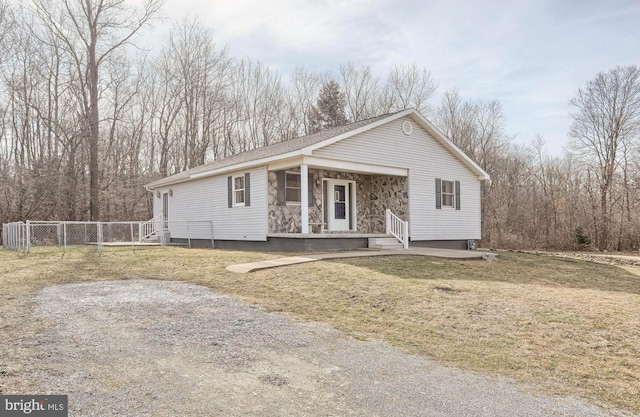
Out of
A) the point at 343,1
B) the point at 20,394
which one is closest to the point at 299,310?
the point at 20,394

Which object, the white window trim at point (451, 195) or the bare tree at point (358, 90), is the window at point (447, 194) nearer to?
the white window trim at point (451, 195)

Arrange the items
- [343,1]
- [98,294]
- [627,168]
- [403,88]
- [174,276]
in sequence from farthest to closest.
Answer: [403,88], [627,168], [343,1], [174,276], [98,294]

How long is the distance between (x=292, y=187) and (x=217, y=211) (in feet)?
11.0

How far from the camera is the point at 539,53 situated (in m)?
15.4

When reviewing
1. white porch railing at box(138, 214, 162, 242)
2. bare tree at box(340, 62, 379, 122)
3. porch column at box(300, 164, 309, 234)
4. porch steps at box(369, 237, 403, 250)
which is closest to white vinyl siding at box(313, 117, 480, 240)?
porch column at box(300, 164, 309, 234)

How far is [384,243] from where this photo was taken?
13.2m

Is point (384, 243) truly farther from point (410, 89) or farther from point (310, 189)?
point (410, 89)

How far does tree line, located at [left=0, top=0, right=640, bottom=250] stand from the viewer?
2247 centimetres

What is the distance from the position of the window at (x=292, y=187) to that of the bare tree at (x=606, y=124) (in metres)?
17.5

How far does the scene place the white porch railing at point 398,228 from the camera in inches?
530

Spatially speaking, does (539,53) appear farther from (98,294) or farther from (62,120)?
(62,120)

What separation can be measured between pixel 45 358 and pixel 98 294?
337 cm

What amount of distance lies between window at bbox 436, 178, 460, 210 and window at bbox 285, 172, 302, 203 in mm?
4993

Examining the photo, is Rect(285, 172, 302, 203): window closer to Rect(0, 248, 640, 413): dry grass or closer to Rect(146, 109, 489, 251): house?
Rect(146, 109, 489, 251): house
